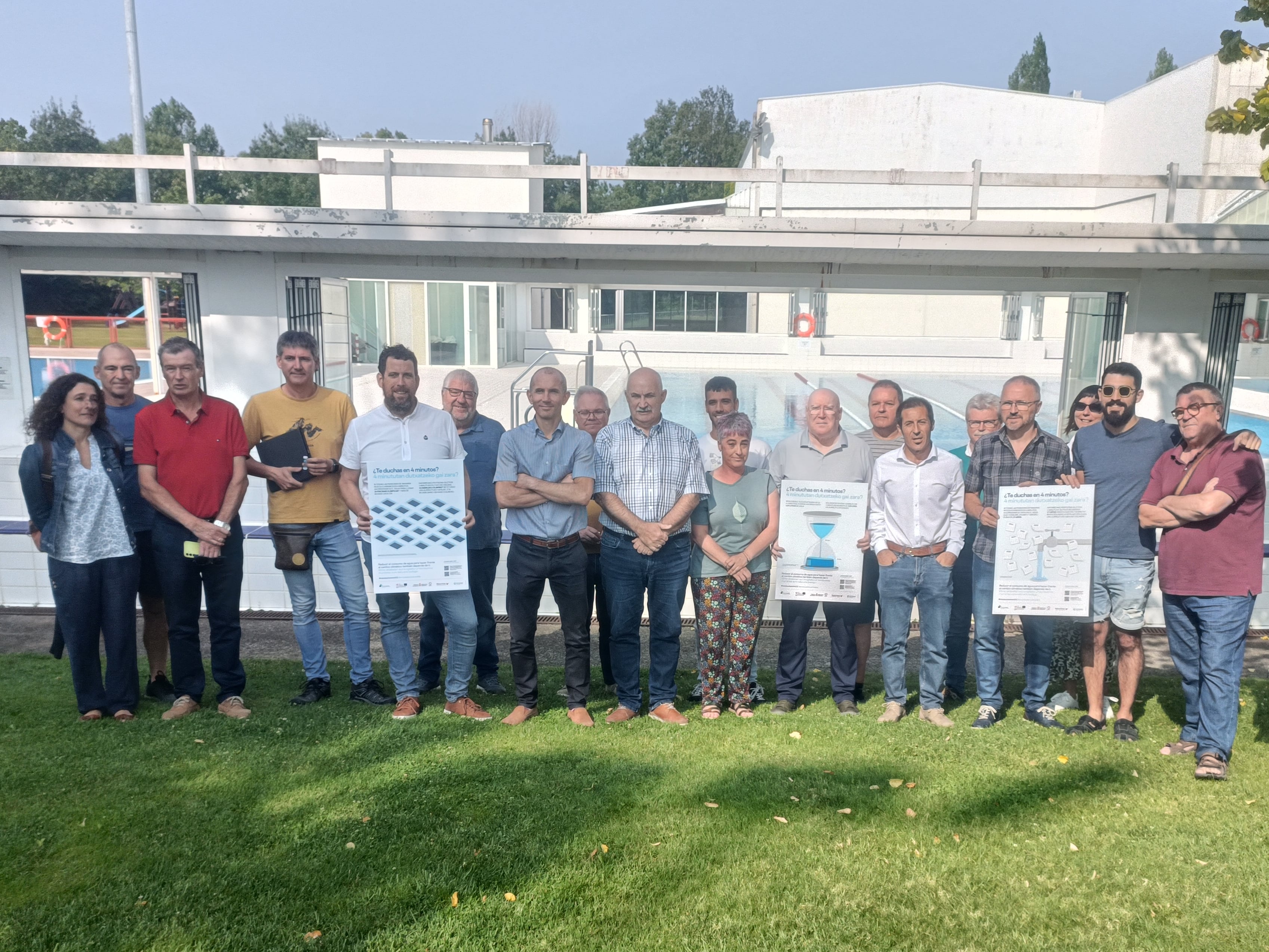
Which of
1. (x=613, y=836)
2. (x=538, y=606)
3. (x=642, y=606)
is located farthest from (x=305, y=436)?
(x=613, y=836)

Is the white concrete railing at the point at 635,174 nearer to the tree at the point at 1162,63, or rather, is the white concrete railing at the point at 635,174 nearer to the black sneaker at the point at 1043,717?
the black sneaker at the point at 1043,717

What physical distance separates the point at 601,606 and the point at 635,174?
443 centimetres

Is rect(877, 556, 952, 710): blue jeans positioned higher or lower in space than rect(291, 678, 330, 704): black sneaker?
higher

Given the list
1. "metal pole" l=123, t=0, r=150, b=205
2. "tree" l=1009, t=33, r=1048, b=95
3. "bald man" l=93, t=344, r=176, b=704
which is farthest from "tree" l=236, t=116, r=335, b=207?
"tree" l=1009, t=33, r=1048, b=95

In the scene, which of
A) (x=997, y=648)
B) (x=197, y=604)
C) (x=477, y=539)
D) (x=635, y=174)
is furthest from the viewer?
(x=635, y=174)

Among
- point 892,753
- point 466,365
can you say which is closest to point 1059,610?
point 892,753

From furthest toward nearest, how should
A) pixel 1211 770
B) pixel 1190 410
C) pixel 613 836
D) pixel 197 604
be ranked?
pixel 197 604, pixel 1190 410, pixel 1211 770, pixel 613 836

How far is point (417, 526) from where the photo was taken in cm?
470

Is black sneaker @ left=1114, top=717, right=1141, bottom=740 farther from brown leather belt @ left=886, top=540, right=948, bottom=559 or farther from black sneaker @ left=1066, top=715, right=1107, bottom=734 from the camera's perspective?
brown leather belt @ left=886, top=540, right=948, bottom=559

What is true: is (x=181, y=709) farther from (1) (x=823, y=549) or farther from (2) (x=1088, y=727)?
(2) (x=1088, y=727)

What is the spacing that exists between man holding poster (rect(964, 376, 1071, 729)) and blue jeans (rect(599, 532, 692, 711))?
1615 mm

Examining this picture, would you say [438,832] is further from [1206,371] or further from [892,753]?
[1206,371]

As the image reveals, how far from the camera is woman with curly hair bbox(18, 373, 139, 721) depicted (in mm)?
4469

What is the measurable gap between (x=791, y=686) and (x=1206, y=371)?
Result: 18.0ft
